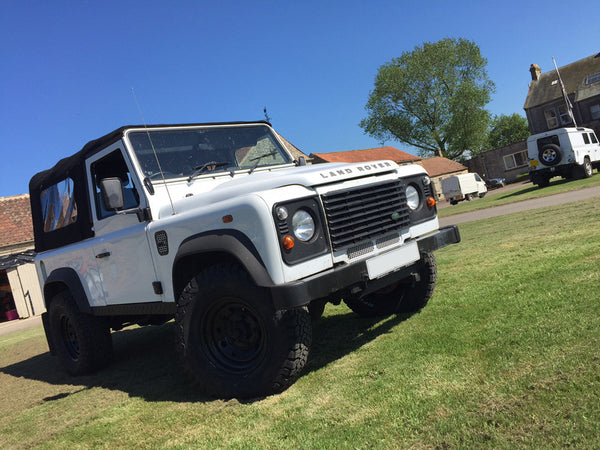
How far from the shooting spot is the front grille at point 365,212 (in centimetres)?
351

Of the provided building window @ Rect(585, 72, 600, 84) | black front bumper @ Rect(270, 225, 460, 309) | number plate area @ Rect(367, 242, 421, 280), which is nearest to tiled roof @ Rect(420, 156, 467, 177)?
building window @ Rect(585, 72, 600, 84)

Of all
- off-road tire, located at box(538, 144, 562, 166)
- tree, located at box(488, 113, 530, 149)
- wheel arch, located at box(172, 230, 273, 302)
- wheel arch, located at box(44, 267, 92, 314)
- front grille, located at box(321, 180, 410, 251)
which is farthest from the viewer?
tree, located at box(488, 113, 530, 149)

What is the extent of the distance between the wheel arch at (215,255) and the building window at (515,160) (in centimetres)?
5049

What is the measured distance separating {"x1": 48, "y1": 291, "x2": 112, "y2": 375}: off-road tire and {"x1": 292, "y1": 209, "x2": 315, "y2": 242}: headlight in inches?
125

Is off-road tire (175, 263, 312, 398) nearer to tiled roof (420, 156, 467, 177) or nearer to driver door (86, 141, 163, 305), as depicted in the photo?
driver door (86, 141, 163, 305)

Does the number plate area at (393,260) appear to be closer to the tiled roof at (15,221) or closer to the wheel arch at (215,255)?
the wheel arch at (215,255)

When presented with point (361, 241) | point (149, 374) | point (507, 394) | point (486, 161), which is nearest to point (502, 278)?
point (361, 241)

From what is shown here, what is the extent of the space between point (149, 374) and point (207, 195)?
2.22 m

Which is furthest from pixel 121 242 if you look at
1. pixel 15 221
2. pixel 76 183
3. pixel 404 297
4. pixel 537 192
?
pixel 15 221

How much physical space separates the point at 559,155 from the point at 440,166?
3197 centimetres

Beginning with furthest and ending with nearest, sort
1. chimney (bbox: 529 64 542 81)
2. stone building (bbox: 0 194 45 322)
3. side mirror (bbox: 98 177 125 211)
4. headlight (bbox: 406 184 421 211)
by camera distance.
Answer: chimney (bbox: 529 64 542 81)
stone building (bbox: 0 194 45 322)
headlight (bbox: 406 184 421 211)
side mirror (bbox: 98 177 125 211)

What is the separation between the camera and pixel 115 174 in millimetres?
4730

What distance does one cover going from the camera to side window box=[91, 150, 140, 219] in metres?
4.42

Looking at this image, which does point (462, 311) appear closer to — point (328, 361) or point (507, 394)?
point (328, 361)
